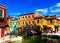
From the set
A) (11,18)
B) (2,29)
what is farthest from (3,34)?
(11,18)

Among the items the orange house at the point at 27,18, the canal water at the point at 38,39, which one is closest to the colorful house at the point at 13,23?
the orange house at the point at 27,18

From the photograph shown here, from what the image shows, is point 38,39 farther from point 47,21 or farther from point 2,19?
point 2,19

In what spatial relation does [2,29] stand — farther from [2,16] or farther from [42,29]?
[42,29]

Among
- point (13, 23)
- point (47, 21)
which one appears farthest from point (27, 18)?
point (47, 21)

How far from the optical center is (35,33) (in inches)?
122

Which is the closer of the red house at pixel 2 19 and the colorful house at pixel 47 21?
the red house at pixel 2 19

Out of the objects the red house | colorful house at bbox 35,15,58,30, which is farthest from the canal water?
Answer: the red house

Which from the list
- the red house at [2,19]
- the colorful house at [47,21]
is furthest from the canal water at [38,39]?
the red house at [2,19]

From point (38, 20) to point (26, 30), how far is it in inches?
11.6

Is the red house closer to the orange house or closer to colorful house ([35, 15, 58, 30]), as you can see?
the orange house

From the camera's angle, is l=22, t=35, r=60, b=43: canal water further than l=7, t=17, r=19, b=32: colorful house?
Yes

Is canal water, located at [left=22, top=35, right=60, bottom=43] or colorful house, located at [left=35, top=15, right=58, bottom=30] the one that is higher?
colorful house, located at [left=35, top=15, right=58, bottom=30]

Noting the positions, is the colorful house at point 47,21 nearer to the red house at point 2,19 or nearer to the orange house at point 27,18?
the orange house at point 27,18

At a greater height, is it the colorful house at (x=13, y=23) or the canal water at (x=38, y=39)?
the colorful house at (x=13, y=23)
